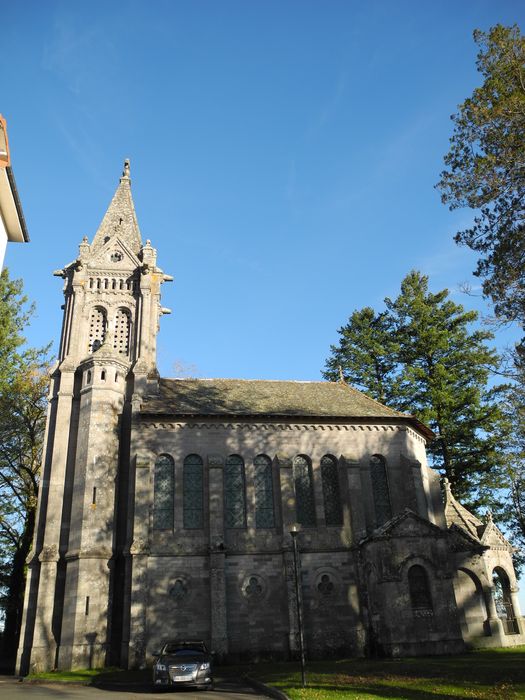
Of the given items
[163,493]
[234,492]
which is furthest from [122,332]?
[234,492]

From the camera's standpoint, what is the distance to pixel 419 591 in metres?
23.9

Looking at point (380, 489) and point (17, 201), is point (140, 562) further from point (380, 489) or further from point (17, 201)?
point (17, 201)

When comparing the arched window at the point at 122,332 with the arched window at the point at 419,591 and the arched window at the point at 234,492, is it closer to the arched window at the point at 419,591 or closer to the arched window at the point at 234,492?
the arched window at the point at 234,492

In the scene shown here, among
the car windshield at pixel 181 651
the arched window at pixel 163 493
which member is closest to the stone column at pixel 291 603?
the arched window at pixel 163 493

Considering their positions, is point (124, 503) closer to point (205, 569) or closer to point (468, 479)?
point (205, 569)

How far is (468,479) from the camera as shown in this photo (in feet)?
117

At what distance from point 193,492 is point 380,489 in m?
10.0

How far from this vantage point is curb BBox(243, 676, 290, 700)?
563 inches

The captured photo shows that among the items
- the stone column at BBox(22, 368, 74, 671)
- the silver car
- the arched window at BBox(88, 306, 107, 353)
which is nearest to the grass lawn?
the silver car

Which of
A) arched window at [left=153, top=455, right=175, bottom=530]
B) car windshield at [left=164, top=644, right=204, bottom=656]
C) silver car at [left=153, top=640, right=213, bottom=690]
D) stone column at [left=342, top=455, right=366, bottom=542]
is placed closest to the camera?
silver car at [left=153, top=640, right=213, bottom=690]

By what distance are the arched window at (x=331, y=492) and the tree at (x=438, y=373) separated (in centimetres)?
966

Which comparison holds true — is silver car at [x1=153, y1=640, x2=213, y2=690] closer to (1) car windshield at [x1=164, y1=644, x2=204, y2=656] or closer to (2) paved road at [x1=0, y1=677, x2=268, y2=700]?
(1) car windshield at [x1=164, y1=644, x2=204, y2=656]

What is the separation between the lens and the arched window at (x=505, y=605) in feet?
91.0

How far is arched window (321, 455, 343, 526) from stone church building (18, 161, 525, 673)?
0.24 feet
